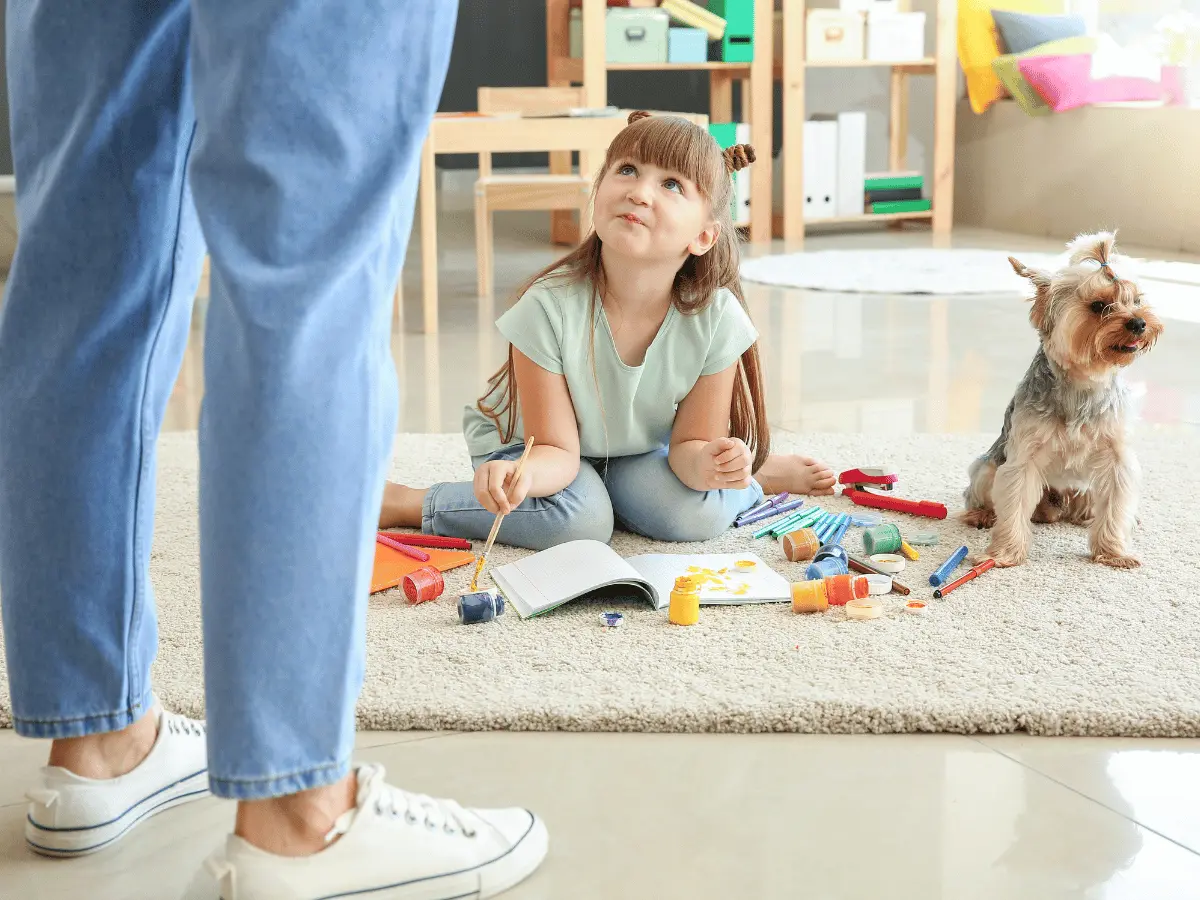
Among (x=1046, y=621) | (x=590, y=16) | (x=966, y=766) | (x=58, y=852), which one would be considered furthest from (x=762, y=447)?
(x=590, y=16)

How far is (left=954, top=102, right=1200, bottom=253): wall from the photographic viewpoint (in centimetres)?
448

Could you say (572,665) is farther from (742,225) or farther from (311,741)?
(742,225)

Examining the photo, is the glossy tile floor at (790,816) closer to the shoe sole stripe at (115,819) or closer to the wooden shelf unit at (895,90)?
the shoe sole stripe at (115,819)

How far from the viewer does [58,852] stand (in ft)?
3.02

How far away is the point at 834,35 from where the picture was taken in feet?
16.5

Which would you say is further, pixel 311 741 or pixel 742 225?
pixel 742 225

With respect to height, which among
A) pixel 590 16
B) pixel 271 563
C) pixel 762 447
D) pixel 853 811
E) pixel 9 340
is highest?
pixel 590 16

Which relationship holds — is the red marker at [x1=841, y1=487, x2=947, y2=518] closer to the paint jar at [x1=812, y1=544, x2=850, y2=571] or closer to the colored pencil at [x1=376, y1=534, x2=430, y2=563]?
the paint jar at [x1=812, y1=544, x2=850, y2=571]

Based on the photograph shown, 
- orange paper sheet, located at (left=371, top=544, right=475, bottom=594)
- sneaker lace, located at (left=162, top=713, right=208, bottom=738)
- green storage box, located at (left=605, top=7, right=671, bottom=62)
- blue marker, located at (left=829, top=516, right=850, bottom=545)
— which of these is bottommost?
orange paper sheet, located at (left=371, top=544, right=475, bottom=594)

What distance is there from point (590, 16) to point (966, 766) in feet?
12.9

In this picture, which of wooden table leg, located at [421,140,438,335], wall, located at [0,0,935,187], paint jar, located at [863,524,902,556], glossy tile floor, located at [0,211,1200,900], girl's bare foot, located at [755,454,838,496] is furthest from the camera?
wall, located at [0,0,935,187]

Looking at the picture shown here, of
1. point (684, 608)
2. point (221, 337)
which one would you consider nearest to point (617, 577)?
point (684, 608)

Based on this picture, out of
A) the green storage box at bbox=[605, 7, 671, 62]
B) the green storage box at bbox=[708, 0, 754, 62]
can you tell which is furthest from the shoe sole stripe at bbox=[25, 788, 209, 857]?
the green storage box at bbox=[708, 0, 754, 62]

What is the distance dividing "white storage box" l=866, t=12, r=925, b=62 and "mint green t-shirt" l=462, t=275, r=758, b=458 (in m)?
3.74
